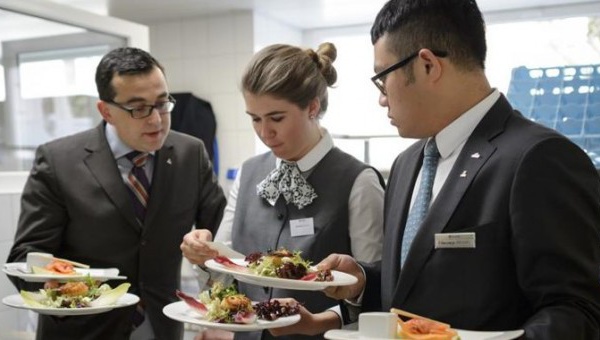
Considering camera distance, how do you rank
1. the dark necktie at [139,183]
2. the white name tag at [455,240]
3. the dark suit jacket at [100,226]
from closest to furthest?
the white name tag at [455,240] < the dark suit jacket at [100,226] < the dark necktie at [139,183]

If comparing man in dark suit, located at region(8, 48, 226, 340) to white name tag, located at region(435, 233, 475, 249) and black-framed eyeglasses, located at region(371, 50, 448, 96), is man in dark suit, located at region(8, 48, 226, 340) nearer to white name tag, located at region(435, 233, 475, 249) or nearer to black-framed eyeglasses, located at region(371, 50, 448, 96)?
black-framed eyeglasses, located at region(371, 50, 448, 96)

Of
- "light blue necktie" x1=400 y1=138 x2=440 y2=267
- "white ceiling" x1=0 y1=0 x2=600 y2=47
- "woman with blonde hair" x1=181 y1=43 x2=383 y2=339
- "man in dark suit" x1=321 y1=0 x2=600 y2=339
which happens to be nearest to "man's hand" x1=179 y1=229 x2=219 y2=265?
"woman with blonde hair" x1=181 y1=43 x2=383 y2=339

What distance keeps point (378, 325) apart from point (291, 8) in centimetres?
389

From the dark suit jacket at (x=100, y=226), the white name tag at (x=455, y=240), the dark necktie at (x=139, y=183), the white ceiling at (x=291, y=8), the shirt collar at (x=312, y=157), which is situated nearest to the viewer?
the white name tag at (x=455, y=240)

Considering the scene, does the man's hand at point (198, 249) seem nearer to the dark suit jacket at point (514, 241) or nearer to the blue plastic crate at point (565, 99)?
the dark suit jacket at point (514, 241)

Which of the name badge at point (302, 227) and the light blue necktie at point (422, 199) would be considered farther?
the name badge at point (302, 227)

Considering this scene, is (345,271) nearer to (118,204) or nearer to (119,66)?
(118,204)

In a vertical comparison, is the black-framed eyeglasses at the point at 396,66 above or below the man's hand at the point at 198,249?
above

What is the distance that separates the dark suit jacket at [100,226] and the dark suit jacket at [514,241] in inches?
43.8

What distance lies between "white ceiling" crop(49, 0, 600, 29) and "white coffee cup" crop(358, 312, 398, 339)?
365 cm

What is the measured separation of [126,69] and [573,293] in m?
1.62

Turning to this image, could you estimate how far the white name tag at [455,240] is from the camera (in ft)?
4.02

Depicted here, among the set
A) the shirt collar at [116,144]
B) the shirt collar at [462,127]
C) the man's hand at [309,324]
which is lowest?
the man's hand at [309,324]

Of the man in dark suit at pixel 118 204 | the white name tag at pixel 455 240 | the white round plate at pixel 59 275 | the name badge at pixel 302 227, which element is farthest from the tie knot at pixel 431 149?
the man in dark suit at pixel 118 204
